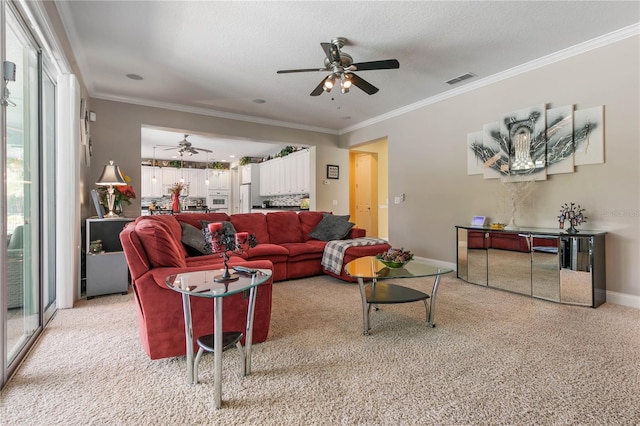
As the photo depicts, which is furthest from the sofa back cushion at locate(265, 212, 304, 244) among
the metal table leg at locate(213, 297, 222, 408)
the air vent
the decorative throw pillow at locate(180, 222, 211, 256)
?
the metal table leg at locate(213, 297, 222, 408)

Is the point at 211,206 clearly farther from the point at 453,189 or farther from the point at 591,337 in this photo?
the point at 591,337

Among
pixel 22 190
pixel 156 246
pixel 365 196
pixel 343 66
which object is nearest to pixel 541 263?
pixel 343 66

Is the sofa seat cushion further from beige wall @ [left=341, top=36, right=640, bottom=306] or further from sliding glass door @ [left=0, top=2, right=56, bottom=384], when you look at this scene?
sliding glass door @ [left=0, top=2, right=56, bottom=384]

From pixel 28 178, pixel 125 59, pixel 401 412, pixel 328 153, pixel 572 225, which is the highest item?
pixel 125 59

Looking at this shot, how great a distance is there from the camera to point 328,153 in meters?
7.10

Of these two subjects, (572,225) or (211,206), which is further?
(211,206)

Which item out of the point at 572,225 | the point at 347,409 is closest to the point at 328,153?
the point at 572,225

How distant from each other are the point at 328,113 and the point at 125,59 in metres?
3.27

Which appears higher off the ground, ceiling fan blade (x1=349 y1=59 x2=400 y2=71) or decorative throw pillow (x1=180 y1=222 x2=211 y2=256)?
ceiling fan blade (x1=349 y1=59 x2=400 y2=71)

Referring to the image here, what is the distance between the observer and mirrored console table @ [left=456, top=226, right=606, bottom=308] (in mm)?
3203

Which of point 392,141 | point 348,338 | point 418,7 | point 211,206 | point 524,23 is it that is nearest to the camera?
point 348,338

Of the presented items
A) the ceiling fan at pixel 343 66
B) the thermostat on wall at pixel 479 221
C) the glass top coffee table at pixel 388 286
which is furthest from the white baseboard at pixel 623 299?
the ceiling fan at pixel 343 66

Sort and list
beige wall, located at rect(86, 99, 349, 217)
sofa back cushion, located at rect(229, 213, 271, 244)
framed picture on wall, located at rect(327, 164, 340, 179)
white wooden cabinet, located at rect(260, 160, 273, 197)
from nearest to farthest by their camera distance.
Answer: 1. sofa back cushion, located at rect(229, 213, 271, 244)
2. beige wall, located at rect(86, 99, 349, 217)
3. framed picture on wall, located at rect(327, 164, 340, 179)
4. white wooden cabinet, located at rect(260, 160, 273, 197)

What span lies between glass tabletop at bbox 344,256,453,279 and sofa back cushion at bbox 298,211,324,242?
6.69 feet
